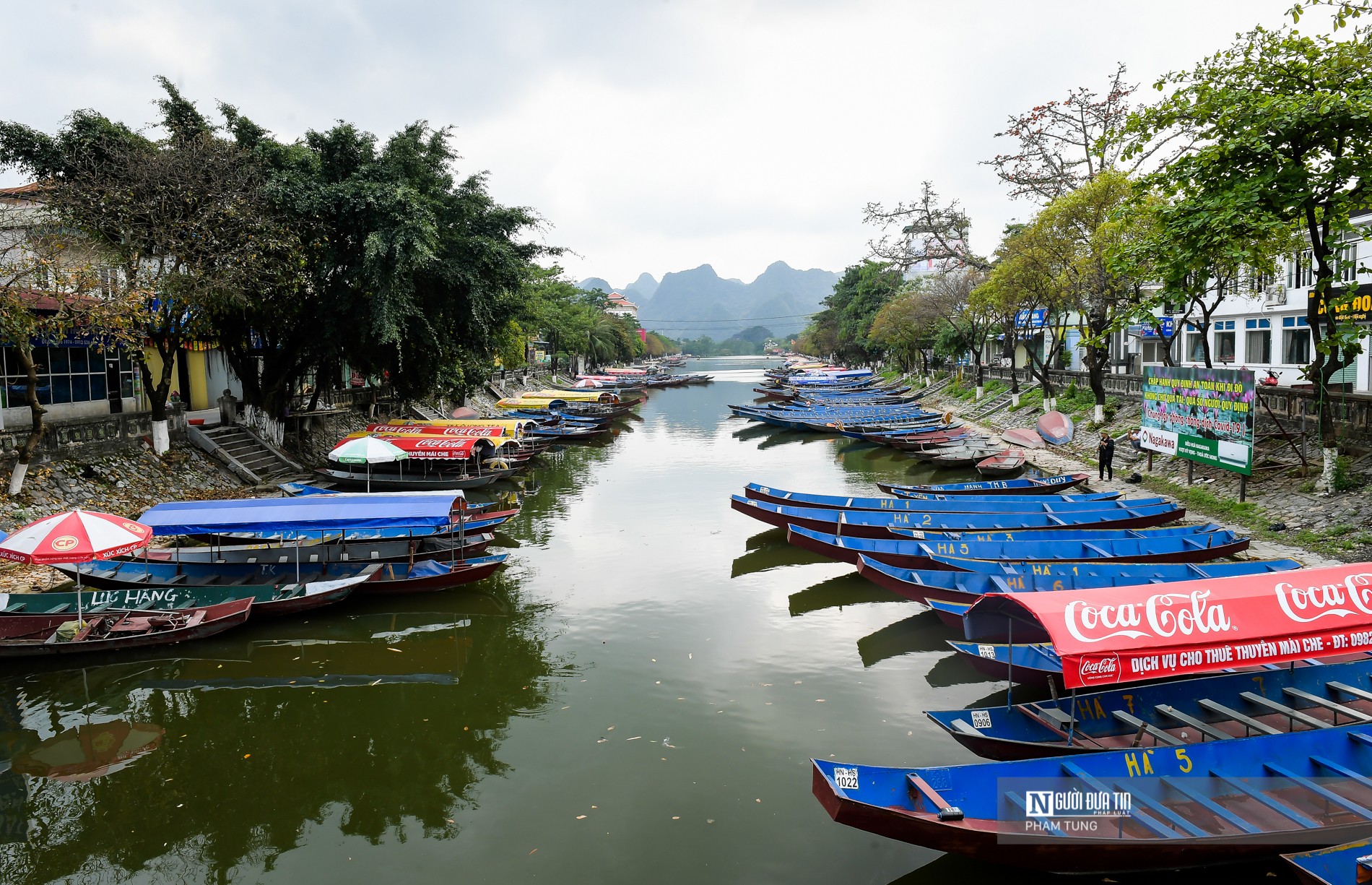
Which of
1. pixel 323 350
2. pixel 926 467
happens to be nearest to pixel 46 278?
pixel 323 350

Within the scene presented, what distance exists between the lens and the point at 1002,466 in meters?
23.0

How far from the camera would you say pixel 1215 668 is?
6746 mm

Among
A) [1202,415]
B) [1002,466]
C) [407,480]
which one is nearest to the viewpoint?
[1202,415]

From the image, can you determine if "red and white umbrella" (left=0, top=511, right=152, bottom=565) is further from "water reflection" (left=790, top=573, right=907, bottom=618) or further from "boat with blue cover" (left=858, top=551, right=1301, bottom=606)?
"boat with blue cover" (left=858, top=551, right=1301, bottom=606)

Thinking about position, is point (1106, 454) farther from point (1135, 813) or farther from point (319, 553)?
point (319, 553)

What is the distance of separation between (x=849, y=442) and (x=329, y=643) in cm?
2667

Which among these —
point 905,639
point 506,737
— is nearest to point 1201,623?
point 905,639

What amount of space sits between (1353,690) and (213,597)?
47.2ft

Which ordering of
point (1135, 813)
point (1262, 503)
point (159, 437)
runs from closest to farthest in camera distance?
1. point (1135, 813)
2. point (1262, 503)
3. point (159, 437)

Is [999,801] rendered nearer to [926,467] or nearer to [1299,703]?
[1299,703]

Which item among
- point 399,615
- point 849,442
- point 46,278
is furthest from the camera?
point 849,442

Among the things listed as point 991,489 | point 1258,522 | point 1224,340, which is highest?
point 1224,340

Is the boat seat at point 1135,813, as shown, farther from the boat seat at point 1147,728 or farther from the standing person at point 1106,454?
the standing person at point 1106,454

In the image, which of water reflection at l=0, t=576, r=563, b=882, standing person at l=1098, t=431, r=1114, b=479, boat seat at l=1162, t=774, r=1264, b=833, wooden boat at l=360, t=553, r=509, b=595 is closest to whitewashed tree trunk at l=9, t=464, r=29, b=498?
water reflection at l=0, t=576, r=563, b=882
